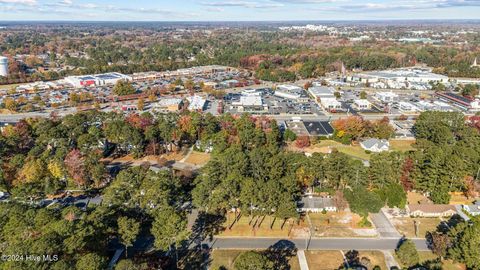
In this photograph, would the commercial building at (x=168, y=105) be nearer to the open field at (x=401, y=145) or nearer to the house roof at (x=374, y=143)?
the house roof at (x=374, y=143)

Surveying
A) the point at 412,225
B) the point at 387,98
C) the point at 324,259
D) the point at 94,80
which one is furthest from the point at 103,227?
the point at 94,80

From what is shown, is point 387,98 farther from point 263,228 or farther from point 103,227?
point 103,227

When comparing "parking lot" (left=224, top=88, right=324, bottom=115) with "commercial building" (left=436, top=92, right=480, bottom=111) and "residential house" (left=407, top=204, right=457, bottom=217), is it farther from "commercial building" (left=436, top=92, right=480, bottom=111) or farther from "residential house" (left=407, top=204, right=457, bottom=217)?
"residential house" (left=407, top=204, right=457, bottom=217)

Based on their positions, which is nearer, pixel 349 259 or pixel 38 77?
pixel 349 259

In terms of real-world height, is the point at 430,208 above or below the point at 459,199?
above

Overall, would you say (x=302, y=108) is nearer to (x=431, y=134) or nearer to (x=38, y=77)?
(x=431, y=134)

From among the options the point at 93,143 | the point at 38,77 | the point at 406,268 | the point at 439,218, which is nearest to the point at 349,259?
the point at 406,268

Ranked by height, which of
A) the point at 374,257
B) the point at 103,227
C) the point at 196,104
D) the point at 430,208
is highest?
the point at 103,227
